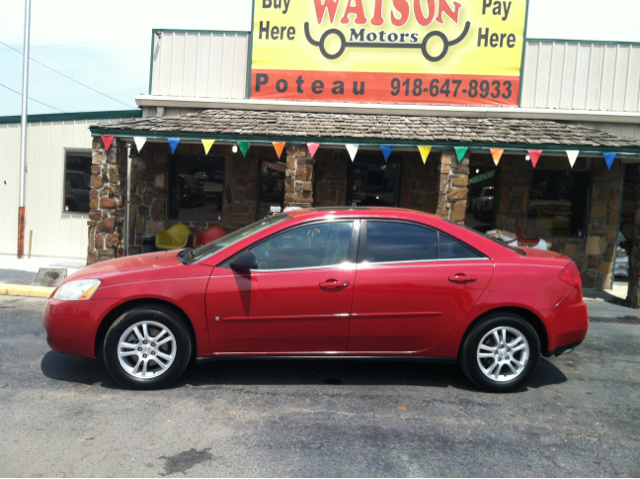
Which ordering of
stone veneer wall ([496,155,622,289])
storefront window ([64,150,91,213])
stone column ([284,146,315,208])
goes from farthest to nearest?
1. storefront window ([64,150,91,213])
2. stone veneer wall ([496,155,622,289])
3. stone column ([284,146,315,208])

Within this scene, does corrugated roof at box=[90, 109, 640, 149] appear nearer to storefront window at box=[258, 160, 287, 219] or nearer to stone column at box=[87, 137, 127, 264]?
stone column at box=[87, 137, 127, 264]

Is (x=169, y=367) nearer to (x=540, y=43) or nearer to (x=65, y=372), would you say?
(x=65, y=372)

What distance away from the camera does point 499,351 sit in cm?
473

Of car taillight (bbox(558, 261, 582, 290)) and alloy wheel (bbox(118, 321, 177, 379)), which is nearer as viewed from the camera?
alloy wheel (bbox(118, 321, 177, 379))

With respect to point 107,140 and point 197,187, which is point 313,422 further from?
point 197,187

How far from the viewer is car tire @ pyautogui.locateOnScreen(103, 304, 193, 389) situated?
4.49 m

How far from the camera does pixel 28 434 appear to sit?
12.2 ft

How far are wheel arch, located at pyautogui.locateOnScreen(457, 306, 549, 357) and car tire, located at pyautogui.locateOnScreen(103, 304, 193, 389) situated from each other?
2.36 meters

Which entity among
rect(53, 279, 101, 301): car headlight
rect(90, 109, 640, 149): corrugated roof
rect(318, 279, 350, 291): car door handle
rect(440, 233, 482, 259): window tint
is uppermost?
rect(90, 109, 640, 149): corrugated roof

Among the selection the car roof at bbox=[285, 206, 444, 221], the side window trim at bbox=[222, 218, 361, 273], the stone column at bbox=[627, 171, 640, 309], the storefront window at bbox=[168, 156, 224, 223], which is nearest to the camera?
the side window trim at bbox=[222, 218, 361, 273]

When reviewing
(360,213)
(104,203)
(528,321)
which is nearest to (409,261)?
(360,213)

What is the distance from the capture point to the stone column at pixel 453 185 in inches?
356

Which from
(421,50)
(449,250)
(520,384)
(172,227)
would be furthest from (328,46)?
(520,384)

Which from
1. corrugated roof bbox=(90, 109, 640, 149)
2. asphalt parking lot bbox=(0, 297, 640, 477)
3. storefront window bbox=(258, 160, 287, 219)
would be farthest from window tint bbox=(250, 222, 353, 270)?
storefront window bbox=(258, 160, 287, 219)
